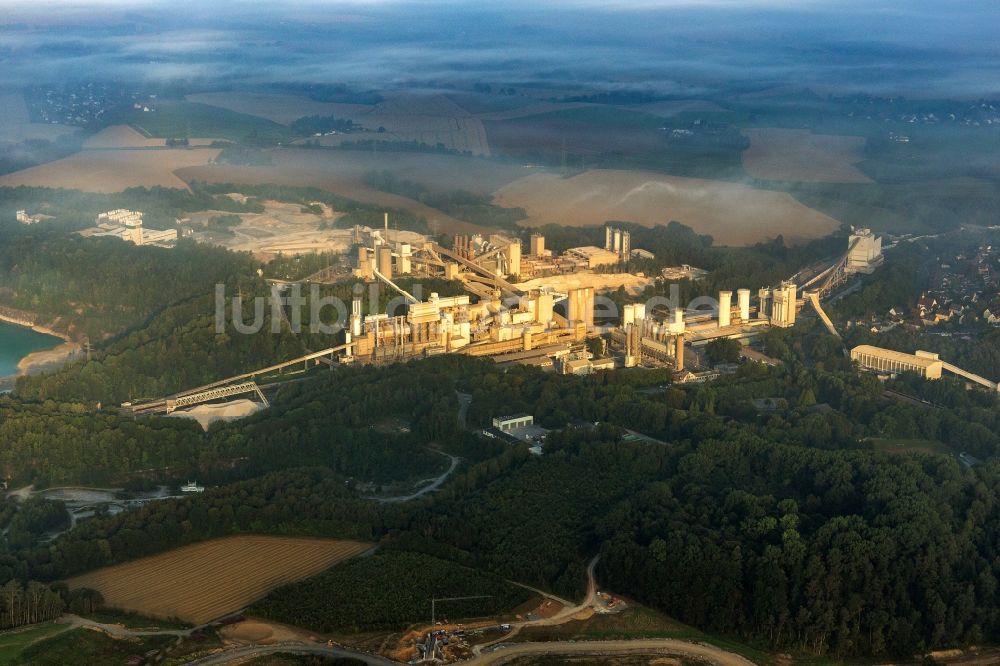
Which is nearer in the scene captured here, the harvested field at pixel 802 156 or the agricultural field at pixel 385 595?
the agricultural field at pixel 385 595

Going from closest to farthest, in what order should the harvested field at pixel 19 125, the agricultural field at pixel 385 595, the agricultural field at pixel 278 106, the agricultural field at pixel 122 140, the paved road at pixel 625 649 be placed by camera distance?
the paved road at pixel 625 649, the agricultural field at pixel 385 595, the agricultural field at pixel 122 140, the harvested field at pixel 19 125, the agricultural field at pixel 278 106

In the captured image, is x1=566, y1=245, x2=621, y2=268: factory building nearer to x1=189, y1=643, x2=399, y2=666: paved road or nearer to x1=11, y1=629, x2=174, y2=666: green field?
x1=189, y1=643, x2=399, y2=666: paved road

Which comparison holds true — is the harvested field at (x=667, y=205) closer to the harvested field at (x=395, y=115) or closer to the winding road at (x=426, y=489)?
the harvested field at (x=395, y=115)

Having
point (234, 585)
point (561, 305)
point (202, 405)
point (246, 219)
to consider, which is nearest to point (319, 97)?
point (246, 219)

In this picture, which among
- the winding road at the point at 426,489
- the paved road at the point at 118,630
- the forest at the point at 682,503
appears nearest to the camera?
the paved road at the point at 118,630

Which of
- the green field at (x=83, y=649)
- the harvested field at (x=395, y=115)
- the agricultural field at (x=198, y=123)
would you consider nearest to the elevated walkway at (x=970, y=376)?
the green field at (x=83, y=649)
